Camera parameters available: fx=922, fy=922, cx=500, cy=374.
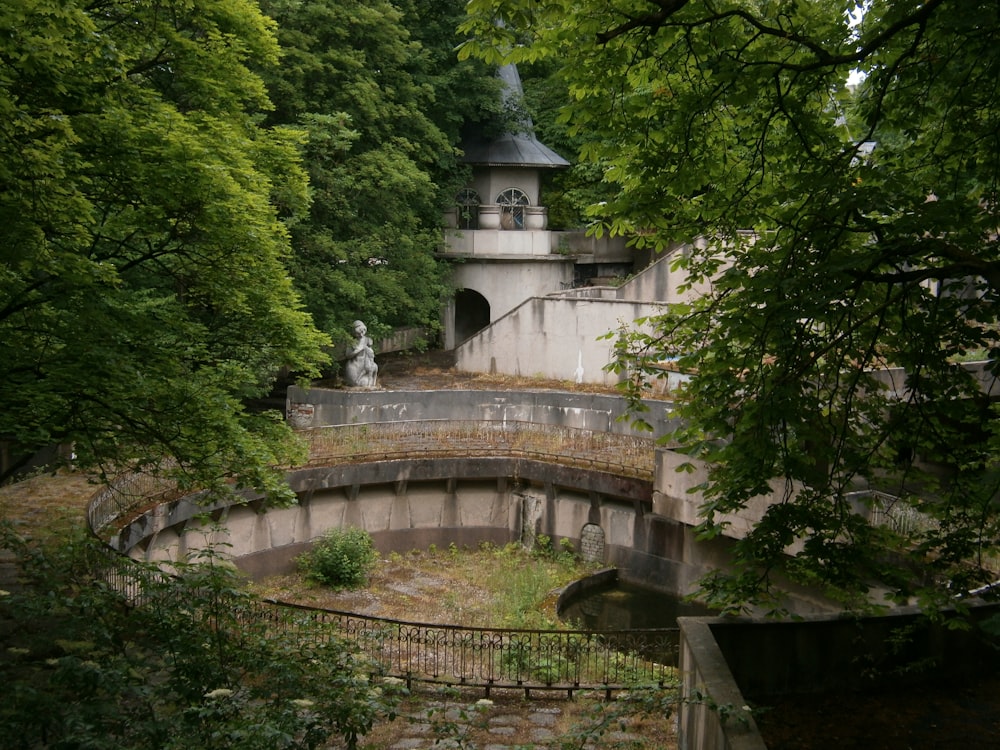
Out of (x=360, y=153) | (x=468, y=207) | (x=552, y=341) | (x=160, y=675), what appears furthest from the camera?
(x=468, y=207)

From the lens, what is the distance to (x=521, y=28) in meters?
7.36

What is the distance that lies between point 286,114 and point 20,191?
671 inches

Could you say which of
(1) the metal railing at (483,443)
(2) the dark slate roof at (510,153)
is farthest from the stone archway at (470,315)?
(1) the metal railing at (483,443)

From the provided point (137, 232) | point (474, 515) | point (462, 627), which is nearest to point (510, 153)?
point (474, 515)

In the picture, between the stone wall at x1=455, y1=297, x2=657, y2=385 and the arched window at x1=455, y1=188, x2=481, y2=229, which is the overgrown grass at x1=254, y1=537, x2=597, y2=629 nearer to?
the stone wall at x1=455, y1=297, x2=657, y2=385

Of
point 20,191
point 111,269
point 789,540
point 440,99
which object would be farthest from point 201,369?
point 440,99

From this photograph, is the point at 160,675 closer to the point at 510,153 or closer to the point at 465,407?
the point at 465,407

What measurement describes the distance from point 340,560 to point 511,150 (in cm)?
2013

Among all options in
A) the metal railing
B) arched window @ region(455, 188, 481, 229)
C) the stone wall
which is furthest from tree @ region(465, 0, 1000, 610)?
arched window @ region(455, 188, 481, 229)

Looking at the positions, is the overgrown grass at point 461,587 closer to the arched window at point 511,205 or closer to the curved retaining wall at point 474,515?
the curved retaining wall at point 474,515

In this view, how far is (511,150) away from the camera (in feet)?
115

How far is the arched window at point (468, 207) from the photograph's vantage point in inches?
1417

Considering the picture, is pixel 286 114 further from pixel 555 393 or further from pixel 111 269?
pixel 111 269

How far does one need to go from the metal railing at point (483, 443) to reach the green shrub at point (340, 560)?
7.06ft
